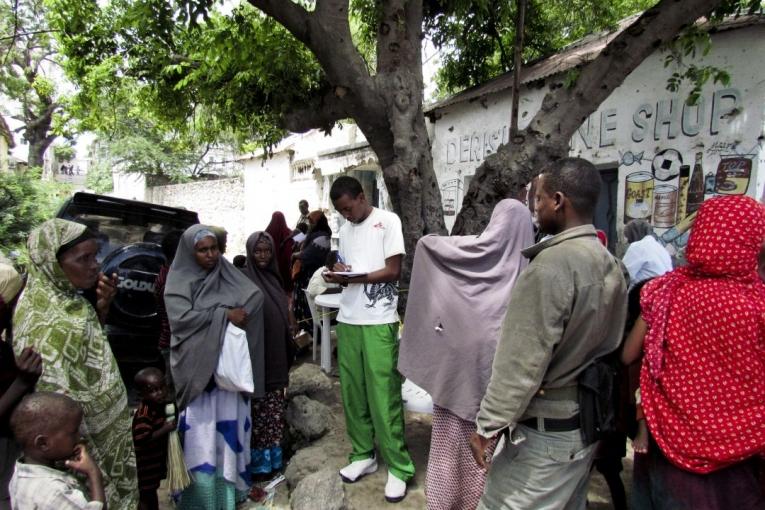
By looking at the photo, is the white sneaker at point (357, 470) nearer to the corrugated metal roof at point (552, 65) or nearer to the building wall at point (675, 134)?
the building wall at point (675, 134)

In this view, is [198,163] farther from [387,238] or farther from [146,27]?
[387,238]

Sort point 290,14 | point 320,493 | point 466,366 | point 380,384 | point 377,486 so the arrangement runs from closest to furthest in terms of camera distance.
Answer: point 466,366 < point 320,493 < point 380,384 < point 377,486 < point 290,14

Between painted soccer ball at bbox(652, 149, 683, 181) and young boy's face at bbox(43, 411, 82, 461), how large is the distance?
632 centimetres

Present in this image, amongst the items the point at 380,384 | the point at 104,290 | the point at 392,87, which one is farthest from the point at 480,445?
the point at 392,87

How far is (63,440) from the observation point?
5.62 ft

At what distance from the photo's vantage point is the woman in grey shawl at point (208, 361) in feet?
9.16

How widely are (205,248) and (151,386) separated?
81 centimetres

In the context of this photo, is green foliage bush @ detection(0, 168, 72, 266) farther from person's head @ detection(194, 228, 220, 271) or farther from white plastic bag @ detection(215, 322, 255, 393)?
white plastic bag @ detection(215, 322, 255, 393)

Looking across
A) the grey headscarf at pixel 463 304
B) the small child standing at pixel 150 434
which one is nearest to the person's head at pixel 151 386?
the small child standing at pixel 150 434

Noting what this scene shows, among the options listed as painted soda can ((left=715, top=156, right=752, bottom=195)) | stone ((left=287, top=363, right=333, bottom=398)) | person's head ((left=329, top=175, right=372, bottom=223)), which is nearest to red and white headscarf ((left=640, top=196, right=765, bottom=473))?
person's head ((left=329, top=175, right=372, bottom=223))

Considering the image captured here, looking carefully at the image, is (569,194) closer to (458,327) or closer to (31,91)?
(458,327)

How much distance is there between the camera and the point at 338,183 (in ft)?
10.4

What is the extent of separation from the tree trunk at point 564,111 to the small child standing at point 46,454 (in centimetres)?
325

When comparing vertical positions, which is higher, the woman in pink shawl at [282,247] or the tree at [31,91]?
the tree at [31,91]
